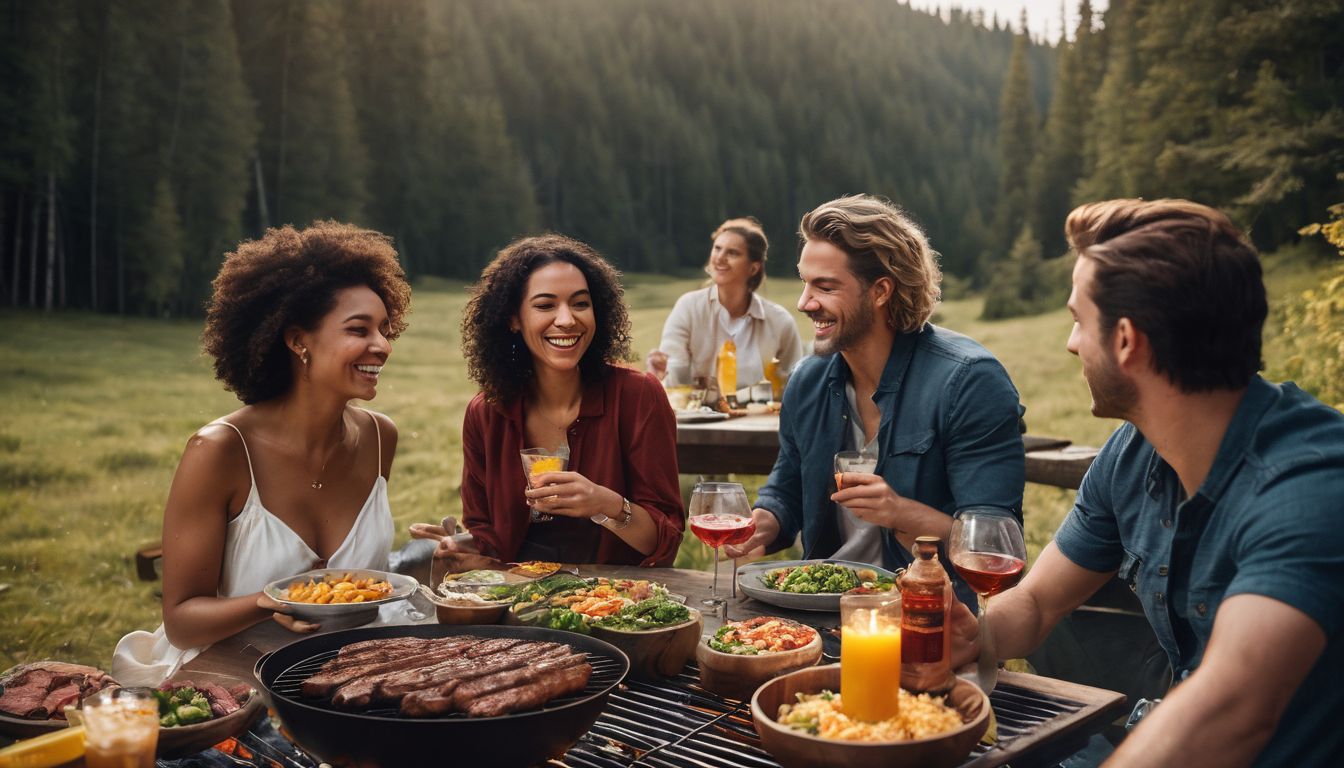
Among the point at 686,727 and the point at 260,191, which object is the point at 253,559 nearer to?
the point at 686,727

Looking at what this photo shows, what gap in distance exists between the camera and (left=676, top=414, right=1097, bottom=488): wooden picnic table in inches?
226

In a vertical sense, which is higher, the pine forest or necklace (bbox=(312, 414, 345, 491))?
the pine forest

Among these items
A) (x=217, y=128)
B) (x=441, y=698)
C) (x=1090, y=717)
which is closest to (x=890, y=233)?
(x=1090, y=717)

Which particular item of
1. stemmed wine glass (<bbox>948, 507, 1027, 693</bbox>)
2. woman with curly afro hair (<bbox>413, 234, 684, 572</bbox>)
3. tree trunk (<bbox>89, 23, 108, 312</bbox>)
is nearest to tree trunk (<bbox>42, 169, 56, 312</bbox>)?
tree trunk (<bbox>89, 23, 108, 312</bbox>)

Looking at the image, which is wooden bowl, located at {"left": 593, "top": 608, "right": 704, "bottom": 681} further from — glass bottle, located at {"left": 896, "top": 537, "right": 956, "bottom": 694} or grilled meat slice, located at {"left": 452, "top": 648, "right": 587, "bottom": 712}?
glass bottle, located at {"left": 896, "top": 537, "right": 956, "bottom": 694}

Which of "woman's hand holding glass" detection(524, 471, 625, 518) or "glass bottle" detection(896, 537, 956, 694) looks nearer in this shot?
"glass bottle" detection(896, 537, 956, 694)

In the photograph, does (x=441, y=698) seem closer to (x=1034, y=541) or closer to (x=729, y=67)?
(x=1034, y=541)

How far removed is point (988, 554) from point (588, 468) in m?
1.82

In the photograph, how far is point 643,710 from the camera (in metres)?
2.14

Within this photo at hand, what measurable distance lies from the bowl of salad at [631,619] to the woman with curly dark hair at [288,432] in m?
1.02

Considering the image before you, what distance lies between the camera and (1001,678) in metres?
2.27

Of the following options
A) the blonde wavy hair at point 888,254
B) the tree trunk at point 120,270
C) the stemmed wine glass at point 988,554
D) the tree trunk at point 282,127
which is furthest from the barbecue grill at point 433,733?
the tree trunk at point 282,127

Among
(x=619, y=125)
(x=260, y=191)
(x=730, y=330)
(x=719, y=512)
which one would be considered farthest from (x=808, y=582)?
(x=619, y=125)

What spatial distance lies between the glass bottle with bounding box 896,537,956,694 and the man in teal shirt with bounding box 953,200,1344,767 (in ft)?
0.79
